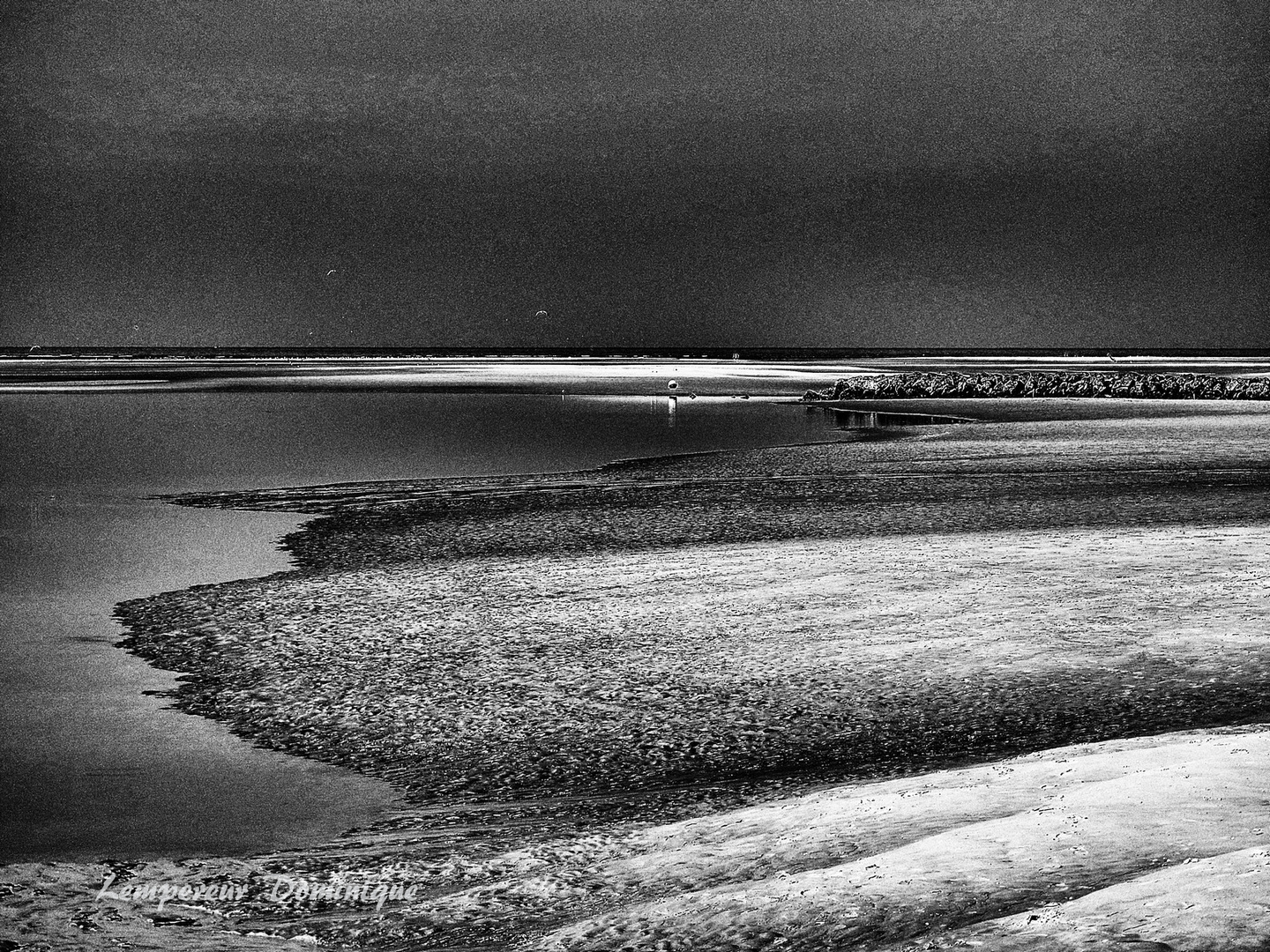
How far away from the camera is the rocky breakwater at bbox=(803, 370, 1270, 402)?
50.6 meters

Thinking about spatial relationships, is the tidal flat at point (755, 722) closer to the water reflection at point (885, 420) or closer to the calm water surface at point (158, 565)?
the calm water surface at point (158, 565)

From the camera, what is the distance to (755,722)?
310 inches

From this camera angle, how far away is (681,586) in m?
11.8

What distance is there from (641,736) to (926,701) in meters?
1.76

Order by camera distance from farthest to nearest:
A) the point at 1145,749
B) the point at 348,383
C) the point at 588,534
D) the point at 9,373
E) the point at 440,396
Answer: the point at 9,373
the point at 348,383
the point at 440,396
the point at 588,534
the point at 1145,749

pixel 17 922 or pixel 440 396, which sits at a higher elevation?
pixel 440 396

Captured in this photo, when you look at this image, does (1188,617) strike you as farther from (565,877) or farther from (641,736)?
(565,877)

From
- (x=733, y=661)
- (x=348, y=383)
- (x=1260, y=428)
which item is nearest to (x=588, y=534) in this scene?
(x=733, y=661)

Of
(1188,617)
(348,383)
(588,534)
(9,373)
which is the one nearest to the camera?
(1188,617)

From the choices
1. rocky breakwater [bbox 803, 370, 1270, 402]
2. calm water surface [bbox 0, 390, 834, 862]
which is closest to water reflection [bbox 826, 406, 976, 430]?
calm water surface [bbox 0, 390, 834, 862]

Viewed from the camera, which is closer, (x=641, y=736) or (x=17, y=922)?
(x=17, y=922)

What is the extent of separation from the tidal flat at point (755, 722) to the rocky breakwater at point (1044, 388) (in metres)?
35.4

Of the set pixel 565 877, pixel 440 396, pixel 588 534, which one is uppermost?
pixel 440 396

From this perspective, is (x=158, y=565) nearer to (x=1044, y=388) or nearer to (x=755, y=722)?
(x=755, y=722)
